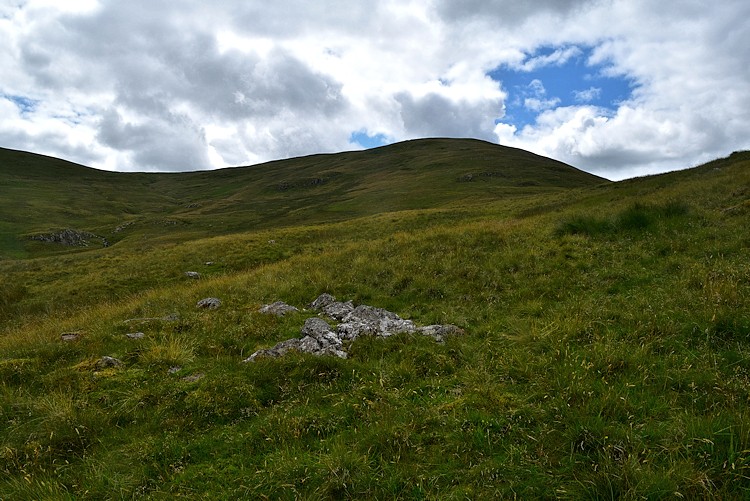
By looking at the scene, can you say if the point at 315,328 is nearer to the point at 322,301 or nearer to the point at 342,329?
the point at 342,329

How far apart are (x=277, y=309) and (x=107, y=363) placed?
4.43 meters

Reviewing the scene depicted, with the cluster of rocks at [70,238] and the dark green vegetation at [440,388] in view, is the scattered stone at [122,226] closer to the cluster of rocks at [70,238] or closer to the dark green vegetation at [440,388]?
the cluster of rocks at [70,238]

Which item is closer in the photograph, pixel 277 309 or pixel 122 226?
pixel 277 309

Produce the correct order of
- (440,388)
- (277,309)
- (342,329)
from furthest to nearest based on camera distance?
1. (277,309)
2. (342,329)
3. (440,388)

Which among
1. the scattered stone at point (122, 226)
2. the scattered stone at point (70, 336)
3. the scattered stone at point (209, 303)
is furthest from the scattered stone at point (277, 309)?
the scattered stone at point (122, 226)

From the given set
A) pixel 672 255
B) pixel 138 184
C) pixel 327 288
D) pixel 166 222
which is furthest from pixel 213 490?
pixel 138 184

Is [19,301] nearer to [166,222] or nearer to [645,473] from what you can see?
[645,473]

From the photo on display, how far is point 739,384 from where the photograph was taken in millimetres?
5027

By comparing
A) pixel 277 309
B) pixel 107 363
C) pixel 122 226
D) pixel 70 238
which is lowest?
pixel 107 363

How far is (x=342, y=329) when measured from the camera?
9125 mm

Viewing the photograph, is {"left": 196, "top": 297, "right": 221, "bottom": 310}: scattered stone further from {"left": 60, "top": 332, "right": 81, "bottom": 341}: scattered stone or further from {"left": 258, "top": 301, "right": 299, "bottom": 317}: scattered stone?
{"left": 60, "top": 332, "right": 81, "bottom": 341}: scattered stone

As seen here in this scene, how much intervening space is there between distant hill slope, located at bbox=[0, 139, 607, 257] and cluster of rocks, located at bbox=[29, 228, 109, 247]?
7.49ft

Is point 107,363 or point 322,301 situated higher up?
point 322,301

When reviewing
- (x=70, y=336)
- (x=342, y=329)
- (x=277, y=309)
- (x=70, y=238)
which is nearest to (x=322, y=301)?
(x=277, y=309)
